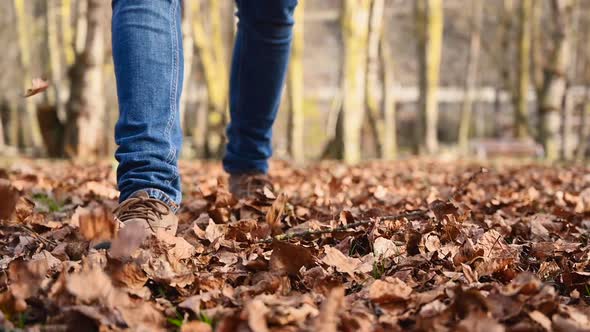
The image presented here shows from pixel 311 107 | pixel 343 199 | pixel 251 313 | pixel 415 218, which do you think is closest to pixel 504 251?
pixel 415 218

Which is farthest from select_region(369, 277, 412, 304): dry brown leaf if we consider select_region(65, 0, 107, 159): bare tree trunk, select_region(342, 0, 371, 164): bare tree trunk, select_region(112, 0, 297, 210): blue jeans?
select_region(342, 0, 371, 164): bare tree trunk

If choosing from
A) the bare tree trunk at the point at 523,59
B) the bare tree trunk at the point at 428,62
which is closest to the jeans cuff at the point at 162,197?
the bare tree trunk at the point at 428,62

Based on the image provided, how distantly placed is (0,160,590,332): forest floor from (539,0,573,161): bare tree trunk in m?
9.71

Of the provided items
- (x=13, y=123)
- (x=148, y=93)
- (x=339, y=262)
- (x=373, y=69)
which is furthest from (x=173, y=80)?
(x=13, y=123)

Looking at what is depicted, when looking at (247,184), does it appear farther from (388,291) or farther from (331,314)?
(331,314)

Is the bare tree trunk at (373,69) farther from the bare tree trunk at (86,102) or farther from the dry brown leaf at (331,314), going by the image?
the dry brown leaf at (331,314)

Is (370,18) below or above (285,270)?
above

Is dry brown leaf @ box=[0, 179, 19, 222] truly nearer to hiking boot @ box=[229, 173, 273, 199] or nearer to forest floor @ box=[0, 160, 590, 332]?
forest floor @ box=[0, 160, 590, 332]

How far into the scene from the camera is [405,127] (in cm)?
3650

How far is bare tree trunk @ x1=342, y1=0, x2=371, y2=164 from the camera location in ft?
37.1

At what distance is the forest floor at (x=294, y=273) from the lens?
1.33m

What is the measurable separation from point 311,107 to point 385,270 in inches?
1187

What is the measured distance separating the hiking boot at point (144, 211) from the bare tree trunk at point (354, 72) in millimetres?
9359

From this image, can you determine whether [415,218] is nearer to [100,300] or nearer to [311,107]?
[100,300]
